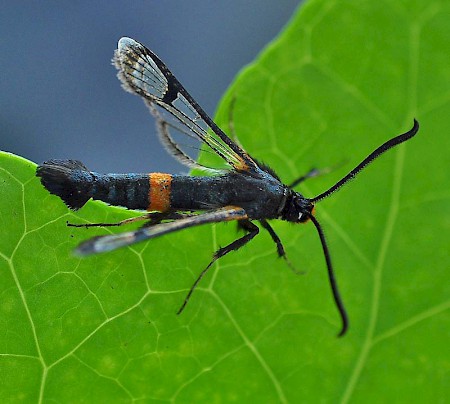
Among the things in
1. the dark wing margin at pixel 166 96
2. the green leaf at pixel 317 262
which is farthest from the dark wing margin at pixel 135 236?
the dark wing margin at pixel 166 96

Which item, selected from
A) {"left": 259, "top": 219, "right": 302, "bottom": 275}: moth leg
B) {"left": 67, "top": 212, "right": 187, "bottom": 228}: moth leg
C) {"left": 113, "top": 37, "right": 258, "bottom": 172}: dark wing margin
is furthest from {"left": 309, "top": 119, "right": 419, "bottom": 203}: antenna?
{"left": 67, "top": 212, "right": 187, "bottom": 228}: moth leg

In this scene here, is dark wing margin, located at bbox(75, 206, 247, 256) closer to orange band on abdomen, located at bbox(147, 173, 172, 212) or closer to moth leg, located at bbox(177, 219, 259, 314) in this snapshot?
moth leg, located at bbox(177, 219, 259, 314)

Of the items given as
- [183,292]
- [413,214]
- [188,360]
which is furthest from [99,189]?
[413,214]

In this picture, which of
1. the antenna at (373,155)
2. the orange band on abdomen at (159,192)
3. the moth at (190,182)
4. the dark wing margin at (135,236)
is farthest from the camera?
the orange band on abdomen at (159,192)

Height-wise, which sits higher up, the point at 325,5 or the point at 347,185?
the point at 325,5

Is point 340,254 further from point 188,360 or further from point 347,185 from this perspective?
point 188,360

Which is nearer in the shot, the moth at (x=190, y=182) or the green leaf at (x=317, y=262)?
the green leaf at (x=317, y=262)

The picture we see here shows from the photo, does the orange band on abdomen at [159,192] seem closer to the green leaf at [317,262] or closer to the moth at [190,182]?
the moth at [190,182]

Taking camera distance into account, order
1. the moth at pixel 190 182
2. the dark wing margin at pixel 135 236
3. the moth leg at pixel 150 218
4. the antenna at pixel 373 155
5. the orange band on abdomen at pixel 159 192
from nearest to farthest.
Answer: the dark wing margin at pixel 135 236, the moth leg at pixel 150 218, the antenna at pixel 373 155, the moth at pixel 190 182, the orange band on abdomen at pixel 159 192
